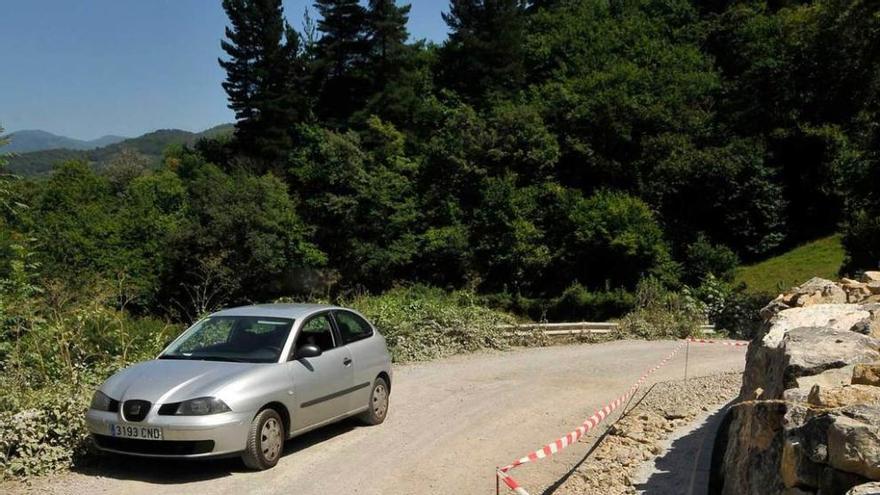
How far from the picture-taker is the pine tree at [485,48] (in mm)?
56406

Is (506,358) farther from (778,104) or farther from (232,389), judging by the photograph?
(778,104)

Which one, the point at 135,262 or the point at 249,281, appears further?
the point at 135,262

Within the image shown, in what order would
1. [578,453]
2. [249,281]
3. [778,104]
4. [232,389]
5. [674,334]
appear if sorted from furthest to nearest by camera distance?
[778,104], [249,281], [674,334], [578,453], [232,389]

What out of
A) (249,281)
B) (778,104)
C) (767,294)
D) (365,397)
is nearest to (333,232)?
(249,281)

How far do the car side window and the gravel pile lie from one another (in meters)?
3.26

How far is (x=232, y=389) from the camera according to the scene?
7.54 m

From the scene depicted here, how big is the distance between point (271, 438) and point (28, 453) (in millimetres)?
2458

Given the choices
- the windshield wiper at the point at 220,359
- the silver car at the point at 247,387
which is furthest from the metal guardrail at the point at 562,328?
the windshield wiper at the point at 220,359

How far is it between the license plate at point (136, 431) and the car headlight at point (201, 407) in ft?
0.84

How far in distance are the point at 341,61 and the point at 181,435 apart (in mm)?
52695

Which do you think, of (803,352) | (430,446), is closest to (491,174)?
(430,446)

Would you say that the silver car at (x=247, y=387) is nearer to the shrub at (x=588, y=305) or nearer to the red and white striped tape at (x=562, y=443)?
the red and white striped tape at (x=562, y=443)

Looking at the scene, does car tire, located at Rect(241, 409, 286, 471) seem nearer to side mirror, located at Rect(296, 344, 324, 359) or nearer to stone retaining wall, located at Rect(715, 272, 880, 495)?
side mirror, located at Rect(296, 344, 324, 359)

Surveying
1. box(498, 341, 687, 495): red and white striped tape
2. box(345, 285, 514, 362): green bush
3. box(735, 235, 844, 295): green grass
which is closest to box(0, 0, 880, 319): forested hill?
box(735, 235, 844, 295): green grass
